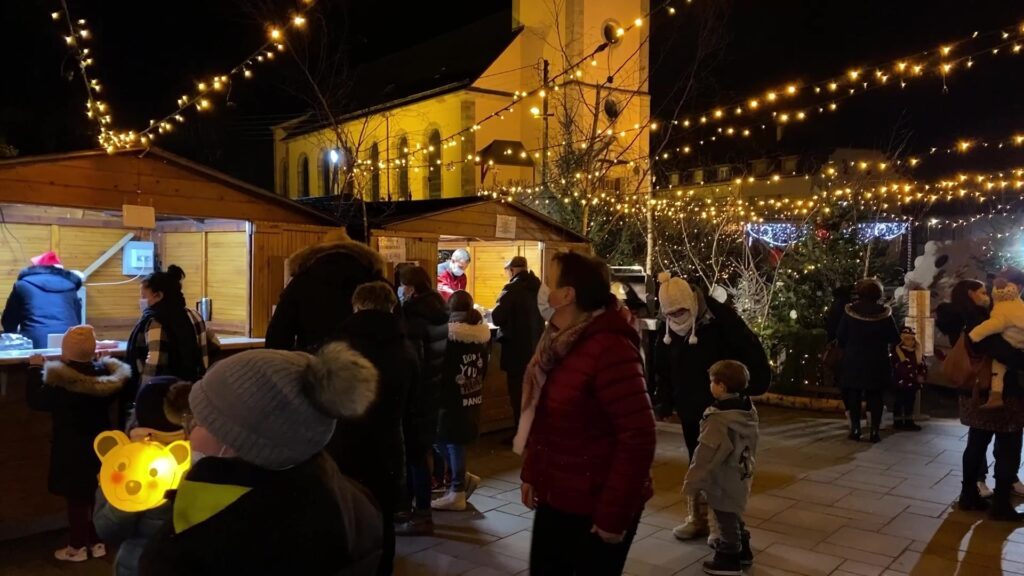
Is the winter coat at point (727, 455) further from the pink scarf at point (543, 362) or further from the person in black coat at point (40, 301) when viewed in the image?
the person in black coat at point (40, 301)

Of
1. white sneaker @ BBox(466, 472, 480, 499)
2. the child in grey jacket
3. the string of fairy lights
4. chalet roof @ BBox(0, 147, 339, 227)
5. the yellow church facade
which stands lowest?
white sneaker @ BBox(466, 472, 480, 499)

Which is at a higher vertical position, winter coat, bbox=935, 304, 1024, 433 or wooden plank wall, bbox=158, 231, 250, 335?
wooden plank wall, bbox=158, 231, 250, 335

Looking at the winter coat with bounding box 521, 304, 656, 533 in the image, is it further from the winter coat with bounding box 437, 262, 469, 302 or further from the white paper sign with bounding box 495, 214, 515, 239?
the white paper sign with bounding box 495, 214, 515, 239

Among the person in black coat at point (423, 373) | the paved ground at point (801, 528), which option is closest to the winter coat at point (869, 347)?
the paved ground at point (801, 528)

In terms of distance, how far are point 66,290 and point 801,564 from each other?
20.5ft

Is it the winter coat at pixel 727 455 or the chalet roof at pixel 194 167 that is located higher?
the chalet roof at pixel 194 167

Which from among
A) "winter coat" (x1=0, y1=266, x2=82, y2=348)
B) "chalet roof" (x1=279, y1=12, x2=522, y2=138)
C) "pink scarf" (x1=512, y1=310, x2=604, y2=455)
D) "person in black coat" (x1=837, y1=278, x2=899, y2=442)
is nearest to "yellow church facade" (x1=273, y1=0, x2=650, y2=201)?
"chalet roof" (x1=279, y1=12, x2=522, y2=138)

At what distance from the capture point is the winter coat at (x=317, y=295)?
13.7 feet

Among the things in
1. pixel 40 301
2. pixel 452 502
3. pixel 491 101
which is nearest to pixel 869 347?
pixel 452 502

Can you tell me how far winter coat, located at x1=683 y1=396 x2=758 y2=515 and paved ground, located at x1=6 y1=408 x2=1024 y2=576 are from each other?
56 cm

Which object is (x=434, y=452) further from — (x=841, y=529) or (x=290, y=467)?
(x=290, y=467)

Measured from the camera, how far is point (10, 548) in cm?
513

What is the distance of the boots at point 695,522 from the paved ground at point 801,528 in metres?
0.08

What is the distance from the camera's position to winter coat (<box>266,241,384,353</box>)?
4184 mm
